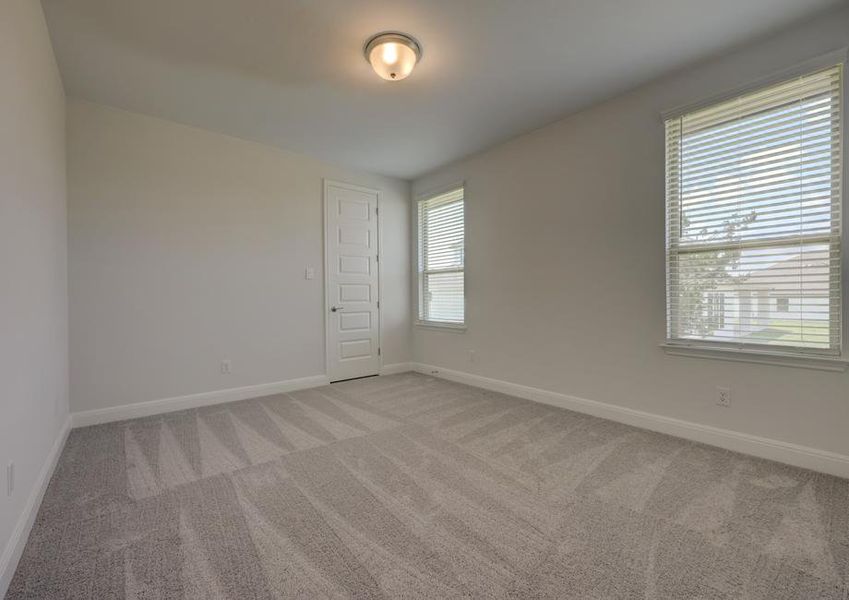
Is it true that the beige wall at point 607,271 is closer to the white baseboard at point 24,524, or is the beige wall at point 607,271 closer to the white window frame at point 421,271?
the white window frame at point 421,271

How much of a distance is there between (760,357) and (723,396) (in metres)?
0.34

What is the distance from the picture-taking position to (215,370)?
367 cm

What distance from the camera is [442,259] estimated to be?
4801mm

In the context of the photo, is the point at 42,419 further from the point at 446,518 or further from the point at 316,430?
the point at 446,518

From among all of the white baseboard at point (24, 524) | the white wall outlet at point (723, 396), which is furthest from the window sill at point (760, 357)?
the white baseboard at point (24, 524)

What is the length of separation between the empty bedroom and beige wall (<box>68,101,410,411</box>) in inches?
0.9

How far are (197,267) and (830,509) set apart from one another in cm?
472

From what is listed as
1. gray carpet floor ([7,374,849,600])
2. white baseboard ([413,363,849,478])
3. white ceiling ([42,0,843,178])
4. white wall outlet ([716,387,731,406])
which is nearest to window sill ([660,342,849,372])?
white wall outlet ([716,387,731,406])

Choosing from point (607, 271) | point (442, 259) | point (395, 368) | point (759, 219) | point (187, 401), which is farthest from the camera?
point (395, 368)

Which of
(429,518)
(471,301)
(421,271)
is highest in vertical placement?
(421,271)

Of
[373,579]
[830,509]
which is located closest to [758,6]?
[830,509]

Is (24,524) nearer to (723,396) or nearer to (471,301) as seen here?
(471,301)

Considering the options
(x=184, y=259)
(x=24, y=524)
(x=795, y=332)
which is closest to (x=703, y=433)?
(x=795, y=332)

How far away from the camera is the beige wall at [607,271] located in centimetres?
229
